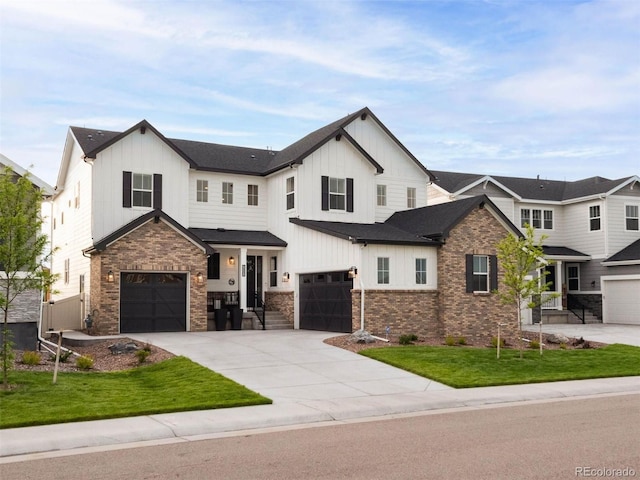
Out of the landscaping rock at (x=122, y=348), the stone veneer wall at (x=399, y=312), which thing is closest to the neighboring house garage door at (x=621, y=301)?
the stone veneer wall at (x=399, y=312)

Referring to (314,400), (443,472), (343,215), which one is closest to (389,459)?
(443,472)

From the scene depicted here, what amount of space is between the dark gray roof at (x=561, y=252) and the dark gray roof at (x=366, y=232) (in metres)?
12.3

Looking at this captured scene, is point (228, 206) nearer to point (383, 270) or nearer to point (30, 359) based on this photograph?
point (383, 270)

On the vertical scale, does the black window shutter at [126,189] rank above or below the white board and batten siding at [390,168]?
below

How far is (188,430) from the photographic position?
457 inches

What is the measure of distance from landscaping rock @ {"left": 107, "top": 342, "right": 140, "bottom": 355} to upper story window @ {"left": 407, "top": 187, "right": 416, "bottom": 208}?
54.2 feet

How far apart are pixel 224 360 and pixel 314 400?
542 centimetres

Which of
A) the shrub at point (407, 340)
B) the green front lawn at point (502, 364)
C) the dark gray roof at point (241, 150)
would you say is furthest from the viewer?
the dark gray roof at point (241, 150)

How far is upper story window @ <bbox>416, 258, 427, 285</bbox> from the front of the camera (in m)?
26.5

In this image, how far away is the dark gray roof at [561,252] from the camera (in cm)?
3821

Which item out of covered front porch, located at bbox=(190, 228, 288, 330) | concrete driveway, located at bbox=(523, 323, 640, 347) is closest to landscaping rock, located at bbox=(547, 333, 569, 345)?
concrete driveway, located at bbox=(523, 323, 640, 347)

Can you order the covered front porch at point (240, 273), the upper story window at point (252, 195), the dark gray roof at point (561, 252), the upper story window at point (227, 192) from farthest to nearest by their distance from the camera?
1. the dark gray roof at point (561, 252)
2. the upper story window at point (252, 195)
3. the upper story window at point (227, 192)
4. the covered front porch at point (240, 273)

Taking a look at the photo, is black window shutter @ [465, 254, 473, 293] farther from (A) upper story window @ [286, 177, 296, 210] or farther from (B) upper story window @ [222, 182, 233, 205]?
(B) upper story window @ [222, 182, 233, 205]

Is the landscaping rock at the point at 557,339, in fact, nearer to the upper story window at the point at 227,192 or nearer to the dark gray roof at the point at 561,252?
the dark gray roof at the point at 561,252
